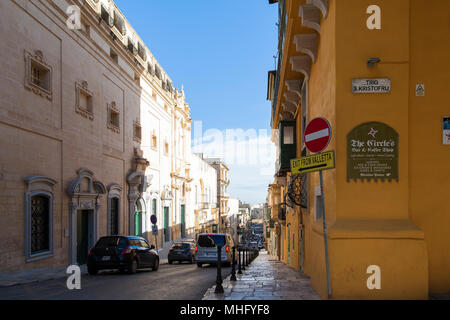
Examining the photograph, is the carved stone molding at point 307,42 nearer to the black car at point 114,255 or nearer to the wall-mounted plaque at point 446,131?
the wall-mounted plaque at point 446,131

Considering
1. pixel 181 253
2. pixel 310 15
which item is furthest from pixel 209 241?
pixel 310 15

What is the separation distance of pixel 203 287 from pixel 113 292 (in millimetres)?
2152

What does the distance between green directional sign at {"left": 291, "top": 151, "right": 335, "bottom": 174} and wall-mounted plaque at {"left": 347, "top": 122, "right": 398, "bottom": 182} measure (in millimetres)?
691

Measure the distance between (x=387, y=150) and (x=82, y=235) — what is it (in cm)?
1553

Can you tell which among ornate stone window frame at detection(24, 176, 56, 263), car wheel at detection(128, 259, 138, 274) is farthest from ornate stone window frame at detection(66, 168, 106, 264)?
car wheel at detection(128, 259, 138, 274)

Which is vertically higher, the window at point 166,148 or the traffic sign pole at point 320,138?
the window at point 166,148

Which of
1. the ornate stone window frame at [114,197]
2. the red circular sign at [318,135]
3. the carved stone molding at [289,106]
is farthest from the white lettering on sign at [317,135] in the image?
the ornate stone window frame at [114,197]

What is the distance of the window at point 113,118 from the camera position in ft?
71.0

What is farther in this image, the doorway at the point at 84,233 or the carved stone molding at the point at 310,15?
the doorway at the point at 84,233

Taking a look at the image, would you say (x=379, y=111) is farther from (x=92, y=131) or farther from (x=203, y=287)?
(x=92, y=131)

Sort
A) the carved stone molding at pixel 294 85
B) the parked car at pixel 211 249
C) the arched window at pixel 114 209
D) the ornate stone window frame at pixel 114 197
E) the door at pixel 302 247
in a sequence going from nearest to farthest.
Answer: the carved stone molding at pixel 294 85, the door at pixel 302 247, the parked car at pixel 211 249, the ornate stone window frame at pixel 114 197, the arched window at pixel 114 209

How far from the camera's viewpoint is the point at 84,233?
18547mm

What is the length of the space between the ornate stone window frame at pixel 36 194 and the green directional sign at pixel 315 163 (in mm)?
10421
